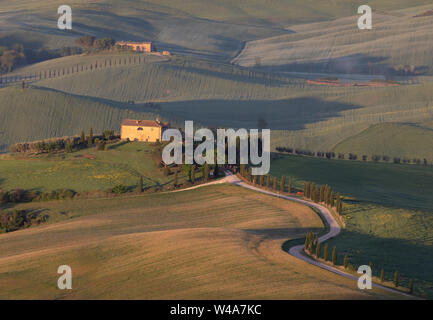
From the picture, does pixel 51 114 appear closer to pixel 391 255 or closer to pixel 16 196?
pixel 16 196

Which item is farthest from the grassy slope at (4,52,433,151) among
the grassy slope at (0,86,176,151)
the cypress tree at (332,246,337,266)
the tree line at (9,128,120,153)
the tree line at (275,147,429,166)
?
the cypress tree at (332,246,337,266)

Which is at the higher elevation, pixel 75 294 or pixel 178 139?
pixel 178 139

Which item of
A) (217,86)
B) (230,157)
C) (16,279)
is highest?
(217,86)

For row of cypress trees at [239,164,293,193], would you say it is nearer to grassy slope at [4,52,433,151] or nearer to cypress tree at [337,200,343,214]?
cypress tree at [337,200,343,214]

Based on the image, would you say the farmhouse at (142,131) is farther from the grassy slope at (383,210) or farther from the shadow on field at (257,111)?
the shadow on field at (257,111)

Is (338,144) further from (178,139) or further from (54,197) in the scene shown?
(54,197)

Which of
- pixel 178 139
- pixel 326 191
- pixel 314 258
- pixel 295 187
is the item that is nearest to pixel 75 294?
pixel 314 258
